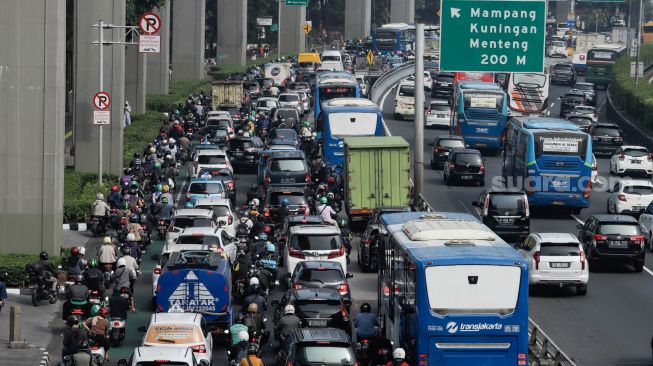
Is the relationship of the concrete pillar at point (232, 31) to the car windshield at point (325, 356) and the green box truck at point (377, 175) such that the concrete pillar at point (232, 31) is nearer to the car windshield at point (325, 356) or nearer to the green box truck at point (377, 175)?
the green box truck at point (377, 175)

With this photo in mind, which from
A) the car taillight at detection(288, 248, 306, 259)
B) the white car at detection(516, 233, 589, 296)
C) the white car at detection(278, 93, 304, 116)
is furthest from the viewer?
the white car at detection(278, 93, 304, 116)

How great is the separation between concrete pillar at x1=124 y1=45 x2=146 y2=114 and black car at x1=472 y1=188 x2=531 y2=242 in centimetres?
3594

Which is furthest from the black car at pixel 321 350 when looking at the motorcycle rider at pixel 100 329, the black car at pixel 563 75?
the black car at pixel 563 75

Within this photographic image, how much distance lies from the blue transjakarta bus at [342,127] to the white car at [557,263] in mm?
20395

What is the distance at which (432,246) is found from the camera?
83.0 ft

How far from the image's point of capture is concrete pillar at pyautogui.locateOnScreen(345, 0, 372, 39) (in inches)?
6112

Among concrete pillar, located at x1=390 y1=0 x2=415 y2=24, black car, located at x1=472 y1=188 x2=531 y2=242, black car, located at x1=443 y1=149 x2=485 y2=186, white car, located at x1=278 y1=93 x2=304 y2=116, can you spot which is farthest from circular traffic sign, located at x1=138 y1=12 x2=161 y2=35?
concrete pillar, located at x1=390 y1=0 x2=415 y2=24

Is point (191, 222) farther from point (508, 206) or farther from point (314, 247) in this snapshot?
point (508, 206)

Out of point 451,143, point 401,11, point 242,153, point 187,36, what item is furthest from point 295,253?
point 401,11

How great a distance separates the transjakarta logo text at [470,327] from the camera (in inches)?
941

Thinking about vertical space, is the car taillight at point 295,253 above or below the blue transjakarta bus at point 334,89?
below

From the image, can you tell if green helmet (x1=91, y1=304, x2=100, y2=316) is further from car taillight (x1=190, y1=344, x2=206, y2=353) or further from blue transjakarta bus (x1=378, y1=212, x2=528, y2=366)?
blue transjakarta bus (x1=378, y1=212, x2=528, y2=366)

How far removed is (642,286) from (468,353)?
15595 mm

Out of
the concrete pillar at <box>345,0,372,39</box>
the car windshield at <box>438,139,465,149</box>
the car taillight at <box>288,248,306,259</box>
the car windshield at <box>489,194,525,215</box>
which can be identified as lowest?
the car taillight at <box>288,248,306,259</box>
